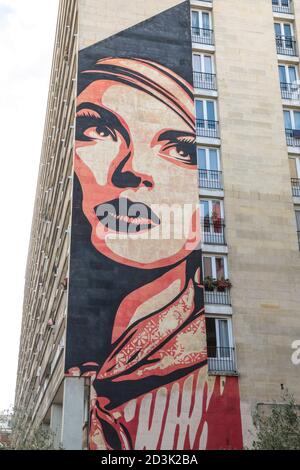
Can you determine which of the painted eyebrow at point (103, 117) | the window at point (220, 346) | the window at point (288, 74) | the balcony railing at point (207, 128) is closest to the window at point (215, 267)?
the window at point (220, 346)

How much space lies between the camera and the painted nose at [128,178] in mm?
33906

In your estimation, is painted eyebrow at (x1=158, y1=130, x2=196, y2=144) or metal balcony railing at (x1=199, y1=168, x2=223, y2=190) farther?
painted eyebrow at (x1=158, y1=130, x2=196, y2=144)

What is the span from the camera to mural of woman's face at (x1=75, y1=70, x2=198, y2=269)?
107 ft

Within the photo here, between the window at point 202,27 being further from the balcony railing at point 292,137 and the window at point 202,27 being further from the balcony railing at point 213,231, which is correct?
the balcony railing at point 213,231

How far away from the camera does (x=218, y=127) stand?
3709 cm

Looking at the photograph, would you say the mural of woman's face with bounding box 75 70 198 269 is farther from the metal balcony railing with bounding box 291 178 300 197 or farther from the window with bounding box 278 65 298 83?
the window with bounding box 278 65 298 83

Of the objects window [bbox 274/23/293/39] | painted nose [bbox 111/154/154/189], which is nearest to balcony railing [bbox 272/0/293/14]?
window [bbox 274/23/293/39]

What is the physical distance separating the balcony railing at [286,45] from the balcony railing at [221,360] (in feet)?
65.5

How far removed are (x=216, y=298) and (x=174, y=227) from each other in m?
4.42

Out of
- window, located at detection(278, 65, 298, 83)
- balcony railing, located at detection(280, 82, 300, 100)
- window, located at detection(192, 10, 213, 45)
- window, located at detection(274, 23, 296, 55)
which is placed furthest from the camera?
window, located at detection(274, 23, 296, 55)

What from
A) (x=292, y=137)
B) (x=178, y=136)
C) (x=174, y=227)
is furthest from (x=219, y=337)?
(x=292, y=137)

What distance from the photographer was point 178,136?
119 ft

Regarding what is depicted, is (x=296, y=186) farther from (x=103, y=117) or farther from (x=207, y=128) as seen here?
(x=103, y=117)

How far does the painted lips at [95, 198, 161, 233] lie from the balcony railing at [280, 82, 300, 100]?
39.9 feet
